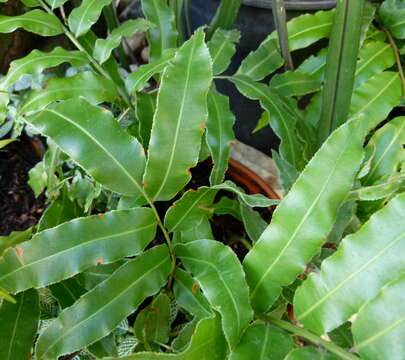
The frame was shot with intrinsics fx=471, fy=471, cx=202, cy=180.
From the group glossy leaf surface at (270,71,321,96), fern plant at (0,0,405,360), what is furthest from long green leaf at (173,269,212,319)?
glossy leaf surface at (270,71,321,96)

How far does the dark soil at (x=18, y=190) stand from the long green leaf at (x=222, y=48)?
500mm

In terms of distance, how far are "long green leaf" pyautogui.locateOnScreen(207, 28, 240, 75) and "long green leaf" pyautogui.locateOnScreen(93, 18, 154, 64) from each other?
10 centimetres

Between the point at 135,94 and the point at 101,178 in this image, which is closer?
the point at 101,178

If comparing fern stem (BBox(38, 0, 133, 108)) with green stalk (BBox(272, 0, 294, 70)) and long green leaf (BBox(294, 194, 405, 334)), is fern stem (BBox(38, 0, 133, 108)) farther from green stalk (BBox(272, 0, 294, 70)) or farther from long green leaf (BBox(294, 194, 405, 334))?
long green leaf (BBox(294, 194, 405, 334))

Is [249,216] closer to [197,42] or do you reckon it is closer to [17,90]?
[197,42]

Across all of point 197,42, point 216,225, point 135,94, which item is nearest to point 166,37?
point 135,94

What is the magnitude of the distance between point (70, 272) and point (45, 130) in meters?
0.14

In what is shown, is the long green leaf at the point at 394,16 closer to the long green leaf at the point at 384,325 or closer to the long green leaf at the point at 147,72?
the long green leaf at the point at 147,72

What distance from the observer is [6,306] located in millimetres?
503

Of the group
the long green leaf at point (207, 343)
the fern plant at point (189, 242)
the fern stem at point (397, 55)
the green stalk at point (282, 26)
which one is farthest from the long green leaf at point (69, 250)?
the fern stem at point (397, 55)

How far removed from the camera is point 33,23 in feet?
2.11

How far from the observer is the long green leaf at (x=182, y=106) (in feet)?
1.54

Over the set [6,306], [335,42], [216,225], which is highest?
[335,42]

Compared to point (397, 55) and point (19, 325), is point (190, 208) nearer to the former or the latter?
point (19, 325)
